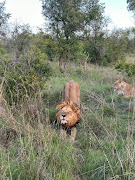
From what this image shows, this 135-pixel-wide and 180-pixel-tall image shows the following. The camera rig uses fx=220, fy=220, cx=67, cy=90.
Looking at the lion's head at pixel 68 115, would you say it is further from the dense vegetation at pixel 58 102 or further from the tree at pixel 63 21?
the tree at pixel 63 21

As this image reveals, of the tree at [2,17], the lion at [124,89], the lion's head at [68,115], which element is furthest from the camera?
the tree at [2,17]

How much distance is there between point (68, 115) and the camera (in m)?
3.84

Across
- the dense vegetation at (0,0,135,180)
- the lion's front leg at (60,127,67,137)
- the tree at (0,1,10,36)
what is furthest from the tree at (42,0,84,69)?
the lion's front leg at (60,127,67,137)

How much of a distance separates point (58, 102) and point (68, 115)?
2.34m

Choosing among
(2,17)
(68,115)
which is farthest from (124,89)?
(2,17)

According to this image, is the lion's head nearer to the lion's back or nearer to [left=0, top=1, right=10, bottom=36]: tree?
the lion's back

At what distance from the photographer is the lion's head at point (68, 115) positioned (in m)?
3.80

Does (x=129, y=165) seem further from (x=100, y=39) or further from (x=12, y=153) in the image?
(x=100, y=39)

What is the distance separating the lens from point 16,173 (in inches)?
98.9

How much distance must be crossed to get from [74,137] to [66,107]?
1.89 feet

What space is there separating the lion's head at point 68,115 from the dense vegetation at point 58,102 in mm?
234

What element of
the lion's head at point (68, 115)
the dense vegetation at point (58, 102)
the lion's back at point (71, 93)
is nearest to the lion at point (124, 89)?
the dense vegetation at point (58, 102)

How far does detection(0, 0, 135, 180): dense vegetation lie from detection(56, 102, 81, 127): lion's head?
234 millimetres

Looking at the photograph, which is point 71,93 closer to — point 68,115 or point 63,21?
point 68,115
